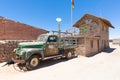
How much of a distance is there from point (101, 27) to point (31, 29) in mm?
12724

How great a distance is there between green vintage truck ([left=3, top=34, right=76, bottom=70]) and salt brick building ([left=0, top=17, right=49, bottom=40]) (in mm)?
8914

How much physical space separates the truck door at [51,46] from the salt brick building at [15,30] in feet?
31.1

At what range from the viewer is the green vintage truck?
7602mm

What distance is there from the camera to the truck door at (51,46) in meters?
9.14

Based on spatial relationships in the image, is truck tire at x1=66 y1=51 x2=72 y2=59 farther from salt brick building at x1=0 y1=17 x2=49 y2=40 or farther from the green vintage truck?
salt brick building at x1=0 y1=17 x2=49 y2=40

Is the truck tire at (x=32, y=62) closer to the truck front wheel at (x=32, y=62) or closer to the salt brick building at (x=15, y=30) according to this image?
the truck front wheel at (x=32, y=62)

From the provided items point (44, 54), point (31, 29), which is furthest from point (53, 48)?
point (31, 29)

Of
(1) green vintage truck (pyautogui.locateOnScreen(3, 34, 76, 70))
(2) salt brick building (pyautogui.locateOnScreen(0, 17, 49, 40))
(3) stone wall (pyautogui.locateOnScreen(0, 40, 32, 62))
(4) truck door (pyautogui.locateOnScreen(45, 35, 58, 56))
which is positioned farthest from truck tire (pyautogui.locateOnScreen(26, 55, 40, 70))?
(2) salt brick building (pyautogui.locateOnScreen(0, 17, 49, 40))

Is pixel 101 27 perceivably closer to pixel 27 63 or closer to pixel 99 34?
pixel 99 34

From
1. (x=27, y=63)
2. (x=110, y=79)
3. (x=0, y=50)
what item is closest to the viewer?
(x=110, y=79)

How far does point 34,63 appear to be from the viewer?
26.4 feet

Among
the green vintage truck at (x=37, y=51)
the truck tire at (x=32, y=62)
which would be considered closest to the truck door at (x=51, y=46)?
the green vintage truck at (x=37, y=51)

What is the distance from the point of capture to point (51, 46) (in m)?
9.48

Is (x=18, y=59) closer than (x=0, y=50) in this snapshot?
Yes
